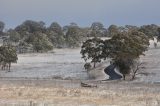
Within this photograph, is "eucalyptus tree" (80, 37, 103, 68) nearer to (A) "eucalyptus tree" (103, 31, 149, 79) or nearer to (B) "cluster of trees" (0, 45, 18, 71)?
(A) "eucalyptus tree" (103, 31, 149, 79)

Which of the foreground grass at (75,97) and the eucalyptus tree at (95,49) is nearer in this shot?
the foreground grass at (75,97)

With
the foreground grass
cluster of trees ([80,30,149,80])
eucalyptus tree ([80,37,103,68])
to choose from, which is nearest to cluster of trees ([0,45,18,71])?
eucalyptus tree ([80,37,103,68])

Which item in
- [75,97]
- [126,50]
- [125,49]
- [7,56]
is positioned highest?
[125,49]

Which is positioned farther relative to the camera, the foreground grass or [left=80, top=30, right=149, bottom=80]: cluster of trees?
[left=80, top=30, right=149, bottom=80]: cluster of trees

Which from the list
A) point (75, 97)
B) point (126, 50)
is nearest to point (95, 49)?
point (126, 50)

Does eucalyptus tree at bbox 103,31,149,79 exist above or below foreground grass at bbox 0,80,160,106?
above

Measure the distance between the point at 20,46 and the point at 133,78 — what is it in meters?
119

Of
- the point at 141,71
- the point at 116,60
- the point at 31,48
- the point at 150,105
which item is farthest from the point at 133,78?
the point at 31,48

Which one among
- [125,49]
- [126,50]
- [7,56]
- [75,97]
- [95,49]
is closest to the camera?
[75,97]

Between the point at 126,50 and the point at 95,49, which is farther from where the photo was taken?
the point at 95,49

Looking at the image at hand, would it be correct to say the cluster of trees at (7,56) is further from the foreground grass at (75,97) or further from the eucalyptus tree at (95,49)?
the foreground grass at (75,97)

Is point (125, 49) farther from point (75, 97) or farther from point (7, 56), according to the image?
point (75, 97)

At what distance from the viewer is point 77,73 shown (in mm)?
103938

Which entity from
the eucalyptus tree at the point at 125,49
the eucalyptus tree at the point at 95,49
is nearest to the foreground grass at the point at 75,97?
the eucalyptus tree at the point at 125,49
